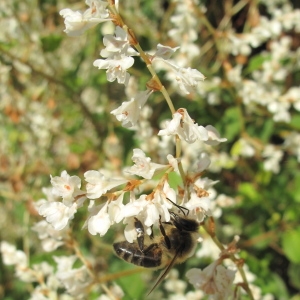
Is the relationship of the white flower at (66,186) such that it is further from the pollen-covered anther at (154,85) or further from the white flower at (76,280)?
the white flower at (76,280)

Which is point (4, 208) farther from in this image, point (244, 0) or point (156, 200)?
point (156, 200)

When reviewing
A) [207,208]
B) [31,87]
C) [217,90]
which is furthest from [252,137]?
[207,208]

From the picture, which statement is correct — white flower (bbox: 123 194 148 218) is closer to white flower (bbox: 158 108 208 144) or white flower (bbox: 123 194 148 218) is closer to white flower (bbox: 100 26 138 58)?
white flower (bbox: 158 108 208 144)

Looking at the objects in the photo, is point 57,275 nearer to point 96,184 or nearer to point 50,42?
point 96,184

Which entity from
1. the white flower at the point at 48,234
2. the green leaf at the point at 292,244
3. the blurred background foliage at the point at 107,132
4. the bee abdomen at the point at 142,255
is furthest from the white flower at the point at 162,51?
the green leaf at the point at 292,244

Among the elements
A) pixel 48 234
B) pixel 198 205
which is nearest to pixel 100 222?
pixel 198 205
